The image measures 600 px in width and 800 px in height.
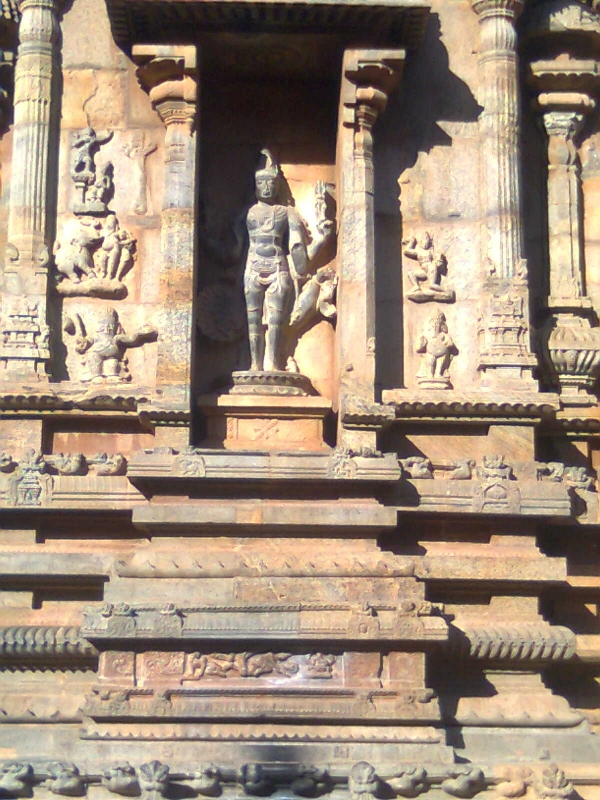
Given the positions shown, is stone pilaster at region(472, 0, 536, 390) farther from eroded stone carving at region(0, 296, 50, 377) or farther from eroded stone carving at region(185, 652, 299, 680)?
eroded stone carving at region(0, 296, 50, 377)

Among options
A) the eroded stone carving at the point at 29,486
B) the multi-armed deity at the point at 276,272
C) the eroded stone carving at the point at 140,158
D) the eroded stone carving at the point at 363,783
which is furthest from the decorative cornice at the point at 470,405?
the eroded stone carving at the point at 363,783

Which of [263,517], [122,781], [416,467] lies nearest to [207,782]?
[122,781]

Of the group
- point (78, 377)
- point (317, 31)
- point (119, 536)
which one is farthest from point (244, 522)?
point (317, 31)

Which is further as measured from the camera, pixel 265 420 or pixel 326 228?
pixel 326 228

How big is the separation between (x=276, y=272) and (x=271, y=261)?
0.12m

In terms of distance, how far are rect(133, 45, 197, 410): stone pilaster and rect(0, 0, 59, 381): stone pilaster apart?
38.8 inches

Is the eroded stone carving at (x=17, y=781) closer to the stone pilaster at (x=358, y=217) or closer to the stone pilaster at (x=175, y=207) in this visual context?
the stone pilaster at (x=175, y=207)

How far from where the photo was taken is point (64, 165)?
12.8 meters

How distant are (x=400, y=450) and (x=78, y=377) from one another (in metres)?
3.04

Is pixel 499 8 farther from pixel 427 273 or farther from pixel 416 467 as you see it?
pixel 416 467

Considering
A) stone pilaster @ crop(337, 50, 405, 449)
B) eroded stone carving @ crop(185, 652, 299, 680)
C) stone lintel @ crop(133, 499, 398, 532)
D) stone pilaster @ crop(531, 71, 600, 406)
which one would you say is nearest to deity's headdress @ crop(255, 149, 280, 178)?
stone pilaster @ crop(337, 50, 405, 449)

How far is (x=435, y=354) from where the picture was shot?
41.0 feet

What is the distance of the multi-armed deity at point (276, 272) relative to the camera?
12609 millimetres

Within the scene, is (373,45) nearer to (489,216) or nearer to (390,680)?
(489,216)
